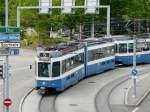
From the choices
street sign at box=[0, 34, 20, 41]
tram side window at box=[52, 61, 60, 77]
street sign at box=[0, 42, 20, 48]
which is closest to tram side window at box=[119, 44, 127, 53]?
tram side window at box=[52, 61, 60, 77]

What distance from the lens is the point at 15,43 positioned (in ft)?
108

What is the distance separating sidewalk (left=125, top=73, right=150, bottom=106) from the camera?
4316 cm

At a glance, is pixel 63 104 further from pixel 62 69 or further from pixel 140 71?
pixel 140 71

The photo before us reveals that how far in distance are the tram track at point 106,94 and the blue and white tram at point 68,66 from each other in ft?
8.70

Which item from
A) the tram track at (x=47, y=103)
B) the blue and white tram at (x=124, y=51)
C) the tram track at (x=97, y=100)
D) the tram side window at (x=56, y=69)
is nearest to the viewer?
the tram track at (x=47, y=103)

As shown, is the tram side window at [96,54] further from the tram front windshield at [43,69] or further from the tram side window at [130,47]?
the tram front windshield at [43,69]

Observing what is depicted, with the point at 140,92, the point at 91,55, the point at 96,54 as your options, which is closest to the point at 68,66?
the point at 140,92

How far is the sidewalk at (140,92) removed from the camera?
4316cm

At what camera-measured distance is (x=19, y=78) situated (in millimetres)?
54656

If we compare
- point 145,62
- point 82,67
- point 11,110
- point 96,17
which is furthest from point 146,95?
point 96,17

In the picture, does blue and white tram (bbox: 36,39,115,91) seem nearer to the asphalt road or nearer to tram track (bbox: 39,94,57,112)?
tram track (bbox: 39,94,57,112)

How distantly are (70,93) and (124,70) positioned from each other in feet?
52.9

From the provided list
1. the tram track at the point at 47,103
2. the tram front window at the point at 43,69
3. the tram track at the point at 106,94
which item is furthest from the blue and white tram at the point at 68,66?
the tram track at the point at 106,94

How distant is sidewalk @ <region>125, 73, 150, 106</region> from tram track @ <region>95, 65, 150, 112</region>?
1.34 m
